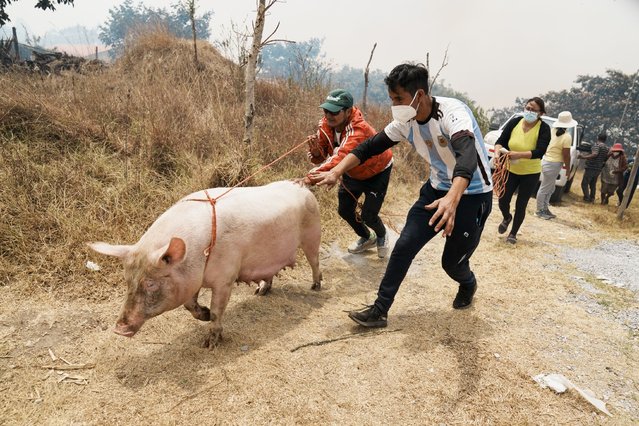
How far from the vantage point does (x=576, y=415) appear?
7.64 ft

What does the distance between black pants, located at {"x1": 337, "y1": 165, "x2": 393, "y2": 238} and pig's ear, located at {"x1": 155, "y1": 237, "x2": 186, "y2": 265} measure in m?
2.17

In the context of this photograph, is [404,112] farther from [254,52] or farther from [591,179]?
[591,179]

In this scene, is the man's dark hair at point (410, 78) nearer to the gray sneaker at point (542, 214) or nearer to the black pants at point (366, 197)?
the black pants at point (366, 197)

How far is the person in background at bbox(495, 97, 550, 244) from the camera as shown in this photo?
4750 millimetres

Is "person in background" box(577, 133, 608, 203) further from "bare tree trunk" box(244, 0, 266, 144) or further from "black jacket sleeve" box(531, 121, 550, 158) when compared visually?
"bare tree trunk" box(244, 0, 266, 144)

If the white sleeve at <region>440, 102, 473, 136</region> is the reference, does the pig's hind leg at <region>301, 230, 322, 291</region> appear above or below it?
below

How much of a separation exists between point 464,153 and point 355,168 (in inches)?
70.6

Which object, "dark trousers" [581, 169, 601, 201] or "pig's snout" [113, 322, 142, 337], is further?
"dark trousers" [581, 169, 601, 201]

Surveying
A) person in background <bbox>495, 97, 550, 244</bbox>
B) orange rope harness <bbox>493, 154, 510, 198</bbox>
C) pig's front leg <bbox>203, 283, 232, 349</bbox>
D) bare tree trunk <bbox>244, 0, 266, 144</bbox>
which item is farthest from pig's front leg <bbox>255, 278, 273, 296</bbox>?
person in background <bbox>495, 97, 550, 244</bbox>

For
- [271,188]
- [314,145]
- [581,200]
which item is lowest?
[581,200]

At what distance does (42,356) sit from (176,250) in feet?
4.21

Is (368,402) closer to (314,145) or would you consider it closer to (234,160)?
(314,145)

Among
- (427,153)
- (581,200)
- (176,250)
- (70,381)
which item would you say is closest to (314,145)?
(427,153)

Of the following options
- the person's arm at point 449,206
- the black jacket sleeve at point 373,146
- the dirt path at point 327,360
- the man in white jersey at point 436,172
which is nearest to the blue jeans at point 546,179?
the dirt path at point 327,360
